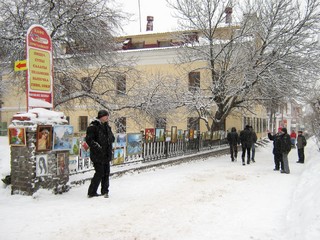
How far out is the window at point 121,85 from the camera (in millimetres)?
16131

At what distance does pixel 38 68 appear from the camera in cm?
671

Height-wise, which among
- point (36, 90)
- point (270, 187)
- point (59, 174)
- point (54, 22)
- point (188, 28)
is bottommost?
point (270, 187)

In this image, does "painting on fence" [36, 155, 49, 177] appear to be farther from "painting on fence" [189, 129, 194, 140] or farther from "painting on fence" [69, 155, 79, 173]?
"painting on fence" [189, 129, 194, 140]

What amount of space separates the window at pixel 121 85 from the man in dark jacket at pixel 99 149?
368 inches

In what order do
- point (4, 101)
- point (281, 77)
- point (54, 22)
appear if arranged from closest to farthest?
point (54, 22) → point (281, 77) → point (4, 101)

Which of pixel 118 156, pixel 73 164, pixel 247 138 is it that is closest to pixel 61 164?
pixel 73 164

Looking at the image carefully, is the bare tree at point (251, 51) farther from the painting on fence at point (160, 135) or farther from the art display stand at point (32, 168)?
the art display stand at point (32, 168)

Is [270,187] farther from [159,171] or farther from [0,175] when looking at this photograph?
[0,175]

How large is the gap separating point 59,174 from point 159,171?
4791 millimetres

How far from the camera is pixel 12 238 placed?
14.3 feet

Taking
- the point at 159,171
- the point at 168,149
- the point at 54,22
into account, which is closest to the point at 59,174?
the point at 159,171

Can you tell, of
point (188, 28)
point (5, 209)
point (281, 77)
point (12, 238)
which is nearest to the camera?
point (12, 238)

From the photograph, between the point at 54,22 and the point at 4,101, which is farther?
the point at 4,101

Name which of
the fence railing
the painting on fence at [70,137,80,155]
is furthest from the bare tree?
the painting on fence at [70,137,80,155]
